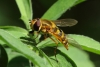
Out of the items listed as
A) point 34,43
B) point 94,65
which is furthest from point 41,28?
point 94,65

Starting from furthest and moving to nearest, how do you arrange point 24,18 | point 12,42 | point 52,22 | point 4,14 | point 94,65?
point 4,14, point 94,65, point 52,22, point 24,18, point 12,42

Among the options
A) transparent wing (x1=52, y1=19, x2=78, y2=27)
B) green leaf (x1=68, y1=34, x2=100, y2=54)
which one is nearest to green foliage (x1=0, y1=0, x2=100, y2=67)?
green leaf (x1=68, y1=34, x2=100, y2=54)

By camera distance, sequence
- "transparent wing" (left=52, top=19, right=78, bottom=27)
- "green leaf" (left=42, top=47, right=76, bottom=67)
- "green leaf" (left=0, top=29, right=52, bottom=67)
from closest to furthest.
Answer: "green leaf" (left=0, top=29, right=52, bottom=67) → "green leaf" (left=42, top=47, right=76, bottom=67) → "transparent wing" (left=52, top=19, right=78, bottom=27)

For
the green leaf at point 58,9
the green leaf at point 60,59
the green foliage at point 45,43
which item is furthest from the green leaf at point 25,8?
the green leaf at point 60,59

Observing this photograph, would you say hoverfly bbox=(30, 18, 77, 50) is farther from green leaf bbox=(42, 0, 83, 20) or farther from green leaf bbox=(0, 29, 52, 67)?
green leaf bbox=(0, 29, 52, 67)

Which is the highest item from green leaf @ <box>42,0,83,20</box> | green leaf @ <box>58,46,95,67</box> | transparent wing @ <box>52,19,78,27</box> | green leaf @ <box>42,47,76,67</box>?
green leaf @ <box>42,0,83,20</box>

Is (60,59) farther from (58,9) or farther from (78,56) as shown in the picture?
(78,56)

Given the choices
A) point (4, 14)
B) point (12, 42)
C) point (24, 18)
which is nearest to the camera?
point (12, 42)

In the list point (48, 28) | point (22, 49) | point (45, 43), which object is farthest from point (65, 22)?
point (22, 49)

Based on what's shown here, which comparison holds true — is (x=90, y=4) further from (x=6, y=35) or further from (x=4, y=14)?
(x=6, y=35)
